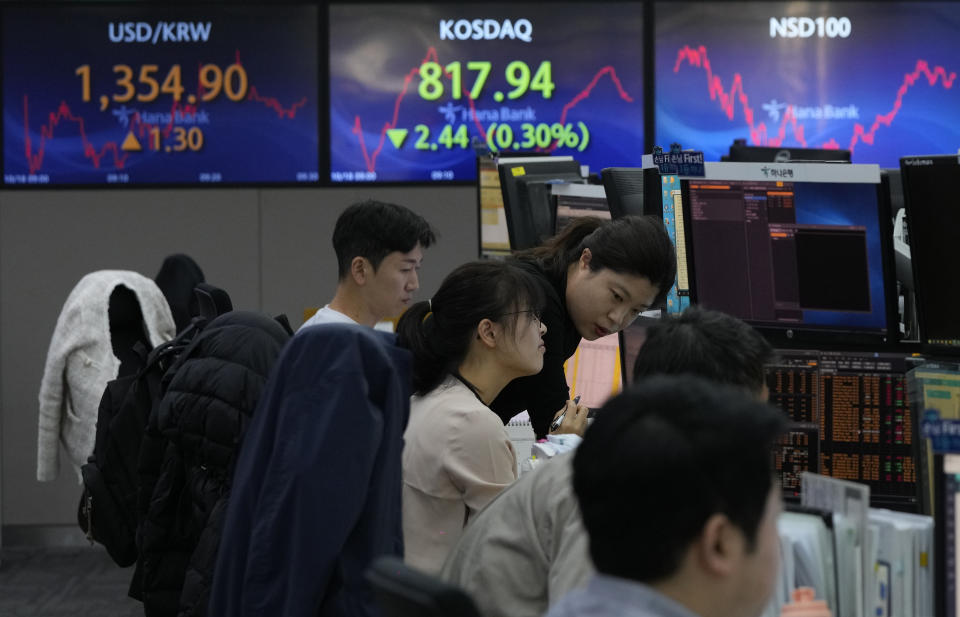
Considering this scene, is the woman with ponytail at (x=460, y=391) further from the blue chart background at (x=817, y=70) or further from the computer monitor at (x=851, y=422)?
Result: the blue chart background at (x=817, y=70)

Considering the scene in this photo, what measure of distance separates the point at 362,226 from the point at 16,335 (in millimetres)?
3197

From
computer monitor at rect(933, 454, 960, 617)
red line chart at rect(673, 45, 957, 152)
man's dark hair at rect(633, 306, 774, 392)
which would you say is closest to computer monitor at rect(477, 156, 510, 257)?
red line chart at rect(673, 45, 957, 152)

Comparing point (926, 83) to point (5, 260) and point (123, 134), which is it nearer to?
point (123, 134)

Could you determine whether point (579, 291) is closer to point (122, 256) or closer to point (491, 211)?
point (491, 211)

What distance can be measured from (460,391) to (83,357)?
2.52m

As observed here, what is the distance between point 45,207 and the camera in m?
5.73

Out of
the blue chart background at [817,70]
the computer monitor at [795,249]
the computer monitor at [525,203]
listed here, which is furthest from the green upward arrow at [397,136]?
the computer monitor at [795,249]

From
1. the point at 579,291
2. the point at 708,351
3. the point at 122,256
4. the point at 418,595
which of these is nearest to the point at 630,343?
the point at 579,291

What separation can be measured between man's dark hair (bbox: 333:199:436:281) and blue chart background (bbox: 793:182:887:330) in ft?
4.27

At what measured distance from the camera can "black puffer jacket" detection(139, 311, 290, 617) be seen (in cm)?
260

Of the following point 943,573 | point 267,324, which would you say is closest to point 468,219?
point 267,324

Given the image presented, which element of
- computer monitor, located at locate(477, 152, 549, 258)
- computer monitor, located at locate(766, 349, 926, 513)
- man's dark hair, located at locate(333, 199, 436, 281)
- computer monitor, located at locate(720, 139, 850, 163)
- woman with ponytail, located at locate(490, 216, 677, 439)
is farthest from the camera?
computer monitor, located at locate(720, 139, 850, 163)

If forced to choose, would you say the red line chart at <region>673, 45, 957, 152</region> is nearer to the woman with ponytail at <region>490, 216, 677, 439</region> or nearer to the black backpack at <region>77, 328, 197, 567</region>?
the woman with ponytail at <region>490, 216, 677, 439</region>

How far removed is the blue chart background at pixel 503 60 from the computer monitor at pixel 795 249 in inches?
133
